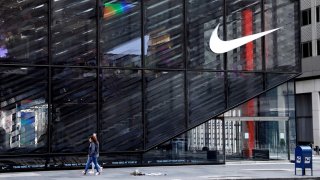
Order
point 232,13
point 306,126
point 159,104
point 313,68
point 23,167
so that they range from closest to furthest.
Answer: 1. point 23,167
2. point 159,104
3. point 232,13
4. point 313,68
5. point 306,126

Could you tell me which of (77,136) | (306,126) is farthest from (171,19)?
(306,126)

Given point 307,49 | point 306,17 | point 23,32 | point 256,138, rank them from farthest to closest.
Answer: point 306,17 → point 307,49 → point 256,138 → point 23,32

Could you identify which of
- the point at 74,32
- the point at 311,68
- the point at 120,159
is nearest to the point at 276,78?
the point at 120,159

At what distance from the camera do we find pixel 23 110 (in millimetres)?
24250

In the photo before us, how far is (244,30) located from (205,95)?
4.35 metres

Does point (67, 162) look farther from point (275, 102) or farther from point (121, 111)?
point (275, 102)

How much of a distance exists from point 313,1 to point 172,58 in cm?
3114

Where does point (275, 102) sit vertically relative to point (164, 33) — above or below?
below

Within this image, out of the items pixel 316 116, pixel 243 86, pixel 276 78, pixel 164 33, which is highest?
pixel 164 33

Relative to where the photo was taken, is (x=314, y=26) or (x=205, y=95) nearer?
(x=205, y=95)

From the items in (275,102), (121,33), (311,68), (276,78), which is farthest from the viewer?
(311,68)

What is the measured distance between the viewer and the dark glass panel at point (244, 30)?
1134 inches

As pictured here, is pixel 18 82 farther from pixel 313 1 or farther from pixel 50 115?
pixel 313 1

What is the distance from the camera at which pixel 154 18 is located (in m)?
27.1
